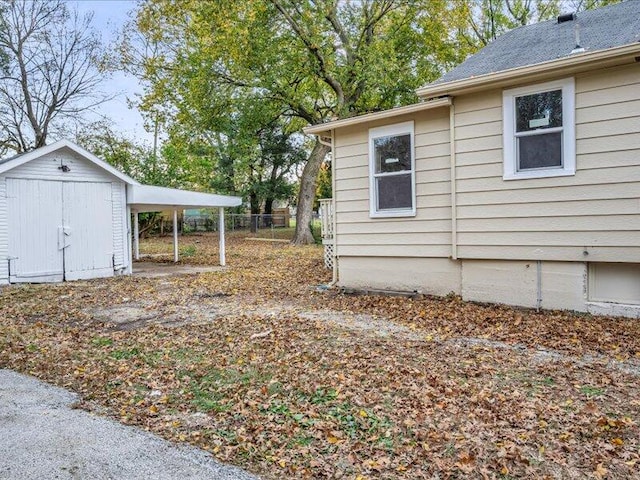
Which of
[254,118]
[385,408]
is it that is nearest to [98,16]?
[254,118]

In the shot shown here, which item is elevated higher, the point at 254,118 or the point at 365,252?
the point at 254,118

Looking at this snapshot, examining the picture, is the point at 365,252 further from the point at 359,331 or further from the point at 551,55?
the point at 551,55

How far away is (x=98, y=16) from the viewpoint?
2334cm

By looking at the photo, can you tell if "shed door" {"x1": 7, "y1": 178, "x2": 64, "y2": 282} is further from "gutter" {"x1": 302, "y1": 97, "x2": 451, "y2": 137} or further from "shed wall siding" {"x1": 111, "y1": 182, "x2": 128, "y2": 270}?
"gutter" {"x1": 302, "y1": 97, "x2": 451, "y2": 137}

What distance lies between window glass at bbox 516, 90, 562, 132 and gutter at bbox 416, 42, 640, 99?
0.31 m

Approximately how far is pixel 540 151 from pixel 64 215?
382 inches

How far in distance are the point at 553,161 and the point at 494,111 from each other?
1071 millimetres

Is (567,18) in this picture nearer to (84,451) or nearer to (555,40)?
(555,40)

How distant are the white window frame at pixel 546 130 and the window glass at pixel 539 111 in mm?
52

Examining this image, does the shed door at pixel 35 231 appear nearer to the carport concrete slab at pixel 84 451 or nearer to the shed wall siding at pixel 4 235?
the shed wall siding at pixel 4 235

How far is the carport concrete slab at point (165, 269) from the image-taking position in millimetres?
11805

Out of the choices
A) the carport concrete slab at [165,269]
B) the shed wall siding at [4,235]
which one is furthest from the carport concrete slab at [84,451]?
the carport concrete slab at [165,269]

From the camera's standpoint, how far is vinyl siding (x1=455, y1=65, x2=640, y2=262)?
5.60m

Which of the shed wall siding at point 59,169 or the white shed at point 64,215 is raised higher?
the shed wall siding at point 59,169
